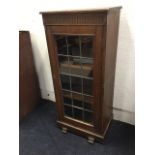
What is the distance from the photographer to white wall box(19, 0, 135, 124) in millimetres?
1364

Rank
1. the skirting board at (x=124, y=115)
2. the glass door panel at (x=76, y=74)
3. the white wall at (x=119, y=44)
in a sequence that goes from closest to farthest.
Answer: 1. the glass door panel at (x=76, y=74)
2. the white wall at (x=119, y=44)
3. the skirting board at (x=124, y=115)

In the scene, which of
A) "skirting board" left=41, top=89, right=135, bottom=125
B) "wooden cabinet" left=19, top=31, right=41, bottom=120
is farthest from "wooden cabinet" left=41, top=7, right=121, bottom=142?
"wooden cabinet" left=19, top=31, right=41, bottom=120

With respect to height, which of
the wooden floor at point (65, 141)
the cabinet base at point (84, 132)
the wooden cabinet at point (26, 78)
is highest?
the wooden cabinet at point (26, 78)

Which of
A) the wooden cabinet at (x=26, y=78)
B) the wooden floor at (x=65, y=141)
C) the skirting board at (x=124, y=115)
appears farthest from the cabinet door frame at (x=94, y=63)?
the wooden cabinet at (x=26, y=78)

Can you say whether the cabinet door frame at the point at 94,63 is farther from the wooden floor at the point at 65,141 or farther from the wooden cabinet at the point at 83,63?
the wooden floor at the point at 65,141

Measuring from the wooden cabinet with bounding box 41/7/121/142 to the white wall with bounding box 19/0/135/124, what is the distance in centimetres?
11

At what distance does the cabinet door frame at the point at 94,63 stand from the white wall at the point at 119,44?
384 mm

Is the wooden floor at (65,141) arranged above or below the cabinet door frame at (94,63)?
below

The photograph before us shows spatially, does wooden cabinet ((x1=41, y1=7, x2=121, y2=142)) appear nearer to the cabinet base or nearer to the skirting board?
the cabinet base

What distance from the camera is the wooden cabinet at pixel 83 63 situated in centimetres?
111

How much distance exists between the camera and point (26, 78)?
1.89m

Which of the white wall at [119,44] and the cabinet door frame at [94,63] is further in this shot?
the white wall at [119,44]
